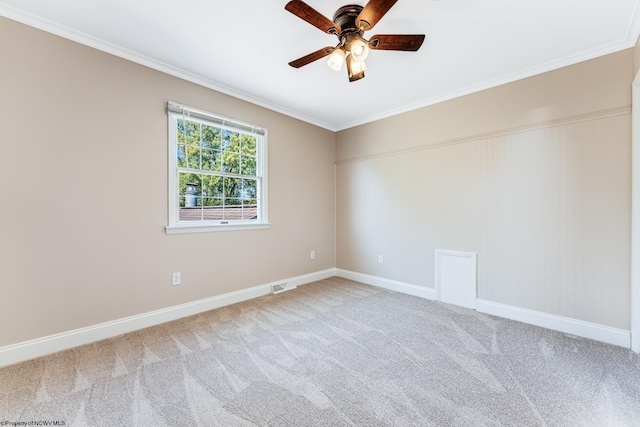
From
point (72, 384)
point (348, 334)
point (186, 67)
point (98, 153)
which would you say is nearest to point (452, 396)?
point (348, 334)

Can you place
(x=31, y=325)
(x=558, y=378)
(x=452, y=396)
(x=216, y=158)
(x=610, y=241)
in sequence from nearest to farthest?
(x=452, y=396) → (x=558, y=378) → (x=31, y=325) → (x=610, y=241) → (x=216, y=158)

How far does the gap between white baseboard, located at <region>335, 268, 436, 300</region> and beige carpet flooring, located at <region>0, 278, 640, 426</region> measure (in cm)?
69

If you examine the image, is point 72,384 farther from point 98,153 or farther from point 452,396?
point 452,396

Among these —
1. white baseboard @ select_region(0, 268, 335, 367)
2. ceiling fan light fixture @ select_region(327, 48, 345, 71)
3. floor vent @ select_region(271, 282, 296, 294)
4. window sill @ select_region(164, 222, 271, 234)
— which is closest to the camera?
ceiling fan light fixture @ select_region(327, 48, 345, 71)

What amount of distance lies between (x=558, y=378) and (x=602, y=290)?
1116 millimetres

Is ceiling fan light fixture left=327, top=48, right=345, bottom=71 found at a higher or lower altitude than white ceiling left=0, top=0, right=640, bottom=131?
lower

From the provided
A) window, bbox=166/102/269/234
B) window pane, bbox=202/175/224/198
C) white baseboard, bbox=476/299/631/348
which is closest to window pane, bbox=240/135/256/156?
window, bbox=166/102/269/234

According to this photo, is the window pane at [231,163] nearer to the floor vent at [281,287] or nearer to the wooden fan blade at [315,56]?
the wooden fan blade at [315,56]

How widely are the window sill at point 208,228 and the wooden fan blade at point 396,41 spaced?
2383 millimetres

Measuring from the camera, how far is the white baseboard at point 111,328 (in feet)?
6.58

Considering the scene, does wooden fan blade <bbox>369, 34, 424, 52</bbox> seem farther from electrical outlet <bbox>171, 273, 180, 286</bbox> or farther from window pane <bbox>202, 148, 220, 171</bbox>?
electrical outlet <bbox>171, 273, 180, 286</bbox>

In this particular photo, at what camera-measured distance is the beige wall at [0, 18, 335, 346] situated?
2008 mm

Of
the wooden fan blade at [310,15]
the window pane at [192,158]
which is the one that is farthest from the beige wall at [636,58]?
the window pane at [192,158]

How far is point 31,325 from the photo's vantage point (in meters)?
2.05
